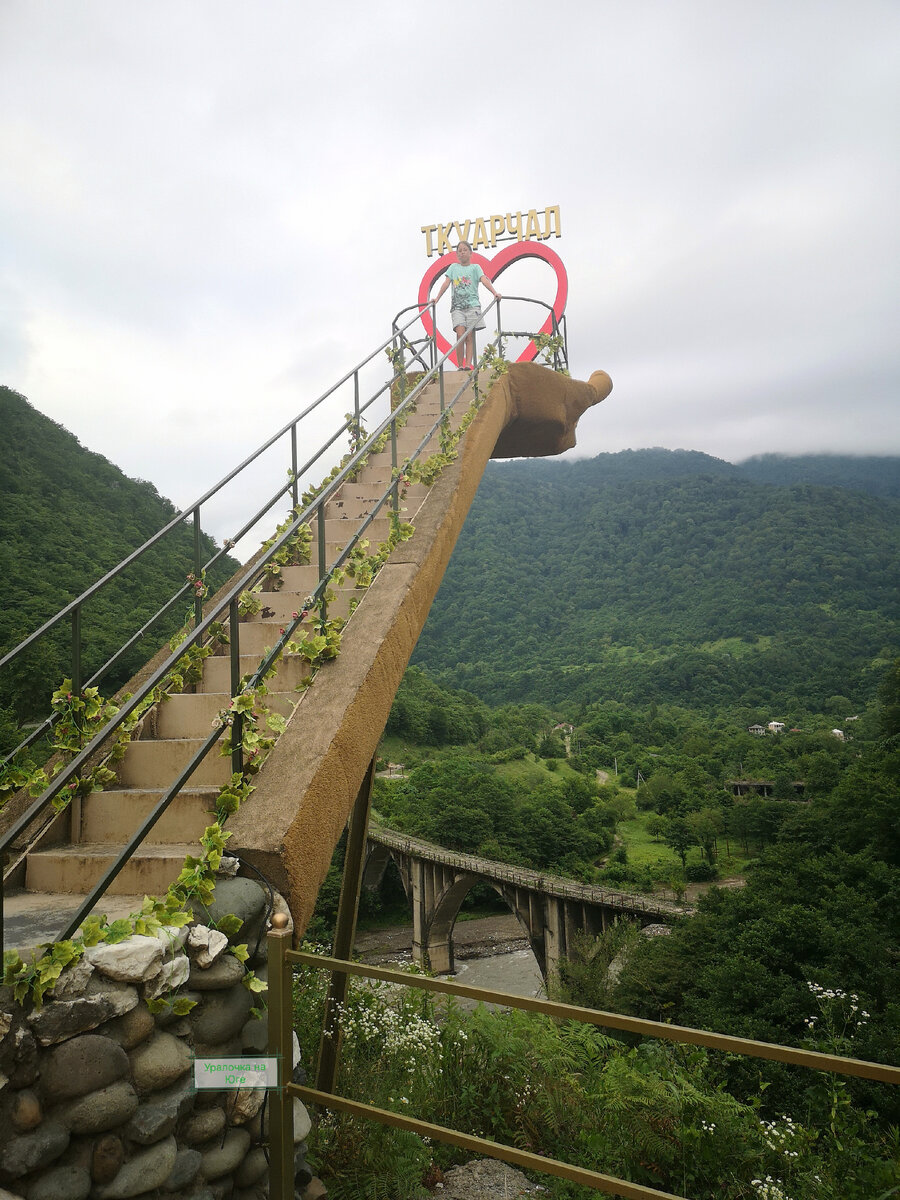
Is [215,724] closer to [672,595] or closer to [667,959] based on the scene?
[667,959]

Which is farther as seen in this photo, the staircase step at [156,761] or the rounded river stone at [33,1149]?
the staircase step at [156,761]

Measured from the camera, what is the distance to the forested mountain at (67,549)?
1944 cm

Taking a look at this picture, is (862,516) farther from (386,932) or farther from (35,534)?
(35,534)

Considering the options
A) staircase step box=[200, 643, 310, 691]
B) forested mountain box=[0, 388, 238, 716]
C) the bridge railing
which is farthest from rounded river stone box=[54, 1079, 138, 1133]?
the bridge railing

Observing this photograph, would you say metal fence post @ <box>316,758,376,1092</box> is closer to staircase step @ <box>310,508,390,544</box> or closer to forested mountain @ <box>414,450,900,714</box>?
staircase step @ <box>310,508,390,544</box>

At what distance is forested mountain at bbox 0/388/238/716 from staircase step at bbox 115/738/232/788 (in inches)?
357

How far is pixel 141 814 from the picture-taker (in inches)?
135

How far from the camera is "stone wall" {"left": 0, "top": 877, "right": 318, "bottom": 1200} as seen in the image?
1942 millimetres

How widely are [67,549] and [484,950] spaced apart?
104 ft

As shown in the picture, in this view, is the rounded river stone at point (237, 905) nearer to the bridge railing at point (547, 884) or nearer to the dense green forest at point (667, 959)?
the dense green forest at point (667, 959)

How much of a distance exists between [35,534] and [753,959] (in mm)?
27198

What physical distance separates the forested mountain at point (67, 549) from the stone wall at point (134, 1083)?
10662mm

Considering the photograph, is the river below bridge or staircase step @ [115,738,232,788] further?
the river below bridge

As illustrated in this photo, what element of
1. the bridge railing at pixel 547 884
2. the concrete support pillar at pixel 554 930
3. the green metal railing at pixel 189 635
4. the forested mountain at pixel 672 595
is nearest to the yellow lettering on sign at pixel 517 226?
the green metal railing at pixel 189 635
